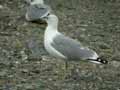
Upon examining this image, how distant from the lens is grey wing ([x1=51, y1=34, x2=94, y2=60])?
22.4 feet

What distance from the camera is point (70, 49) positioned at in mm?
6910

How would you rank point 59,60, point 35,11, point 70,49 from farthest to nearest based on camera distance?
point 35,11, point 59,60, point 70,49

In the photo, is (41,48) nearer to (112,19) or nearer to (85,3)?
(112,19)

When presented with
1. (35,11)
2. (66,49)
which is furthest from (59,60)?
(35,11)

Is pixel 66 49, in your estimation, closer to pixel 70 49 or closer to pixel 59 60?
pixel 70 49

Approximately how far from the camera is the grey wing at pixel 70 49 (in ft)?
22.4

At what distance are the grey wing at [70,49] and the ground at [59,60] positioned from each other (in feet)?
1.31

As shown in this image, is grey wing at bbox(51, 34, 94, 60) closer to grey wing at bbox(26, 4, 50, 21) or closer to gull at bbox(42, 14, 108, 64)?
gull at bbox(42, 14, 108, 64)

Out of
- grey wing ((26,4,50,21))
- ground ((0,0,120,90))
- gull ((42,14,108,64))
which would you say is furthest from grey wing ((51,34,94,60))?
grey wing ((26,4,50,21))

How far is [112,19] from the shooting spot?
11500 millimetres

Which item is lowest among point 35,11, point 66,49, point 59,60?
point 59,60

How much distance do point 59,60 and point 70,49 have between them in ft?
3.42

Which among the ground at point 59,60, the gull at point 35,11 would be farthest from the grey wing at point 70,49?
the gull at point 35,11

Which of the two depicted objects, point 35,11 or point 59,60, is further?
point 35,11
